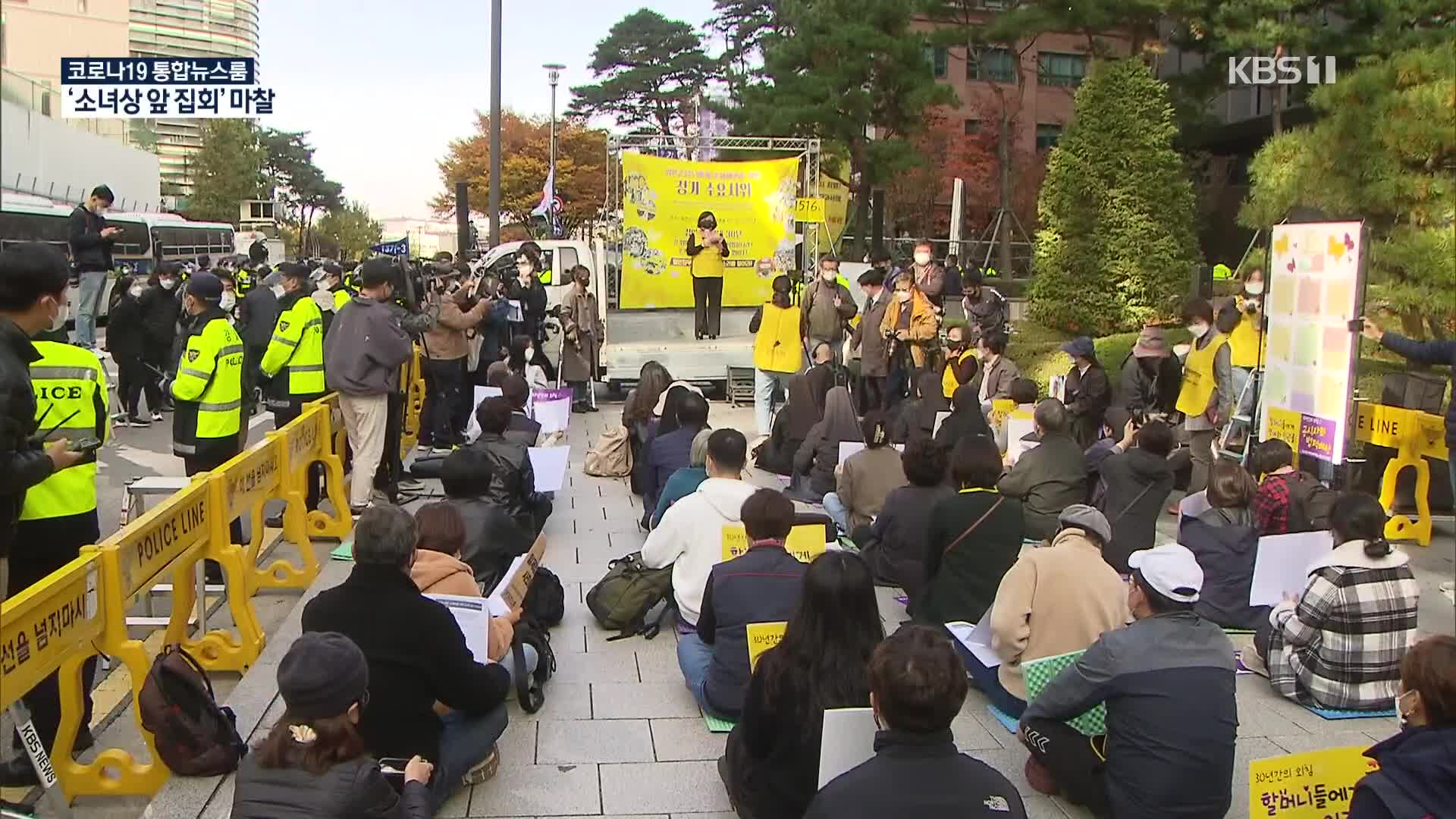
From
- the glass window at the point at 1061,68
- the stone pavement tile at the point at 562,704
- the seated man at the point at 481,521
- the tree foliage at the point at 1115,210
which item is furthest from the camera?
the glass window at the point at 1061,68

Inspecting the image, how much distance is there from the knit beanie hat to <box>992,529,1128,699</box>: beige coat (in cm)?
266

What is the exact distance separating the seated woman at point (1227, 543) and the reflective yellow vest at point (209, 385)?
543 cm

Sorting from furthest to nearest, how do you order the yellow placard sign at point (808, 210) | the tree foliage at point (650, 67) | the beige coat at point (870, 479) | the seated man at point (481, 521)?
the tree foliage at point (650, 67) → the yellow placard sign at point (808, 210) → the beige coat at point (870, 479) → the seated man at point (481, 521)

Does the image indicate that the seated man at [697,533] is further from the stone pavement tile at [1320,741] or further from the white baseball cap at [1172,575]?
the stone pavement tile at [1320,741]

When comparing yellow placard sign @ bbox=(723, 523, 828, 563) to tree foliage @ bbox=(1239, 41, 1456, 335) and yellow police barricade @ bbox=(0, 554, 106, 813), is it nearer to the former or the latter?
yellow police barricade @ bbox=(0, 554, 106, 813)

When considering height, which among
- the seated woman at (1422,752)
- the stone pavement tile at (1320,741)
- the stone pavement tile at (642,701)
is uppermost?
the seated woman at (1422,752)

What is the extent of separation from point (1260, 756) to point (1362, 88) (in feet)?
19.5

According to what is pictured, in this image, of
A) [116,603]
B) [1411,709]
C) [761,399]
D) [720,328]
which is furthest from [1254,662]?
[720,328]

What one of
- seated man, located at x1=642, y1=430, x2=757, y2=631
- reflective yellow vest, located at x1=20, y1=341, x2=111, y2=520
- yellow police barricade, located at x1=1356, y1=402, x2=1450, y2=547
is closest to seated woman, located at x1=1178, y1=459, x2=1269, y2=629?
seated man, located at x1=642, y1=430, x2=757, y2=631

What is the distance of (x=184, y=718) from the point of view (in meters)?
4.35

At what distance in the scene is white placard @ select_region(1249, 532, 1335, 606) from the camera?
17.6ft

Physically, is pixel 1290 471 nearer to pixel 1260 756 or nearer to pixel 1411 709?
pixel 1260 756

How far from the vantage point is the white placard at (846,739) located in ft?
10.6

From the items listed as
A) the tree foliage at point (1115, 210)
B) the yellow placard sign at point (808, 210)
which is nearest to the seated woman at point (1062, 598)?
the tree foliage at point (1115, 210)
